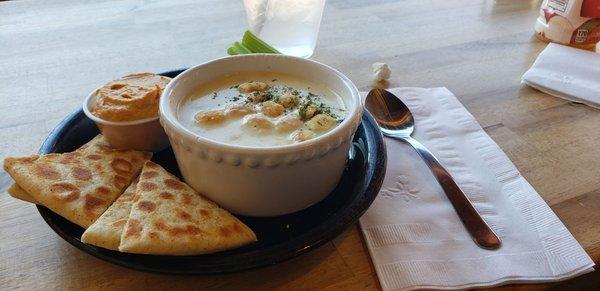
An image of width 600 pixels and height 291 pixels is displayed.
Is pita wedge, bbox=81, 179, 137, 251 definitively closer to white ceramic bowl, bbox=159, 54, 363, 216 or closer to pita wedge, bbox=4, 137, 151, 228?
pita wedge, bbox=4, 137, 151, 228

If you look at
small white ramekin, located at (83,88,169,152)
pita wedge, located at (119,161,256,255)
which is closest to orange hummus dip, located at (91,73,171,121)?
small white ramekin, located at (83,88,169,152)

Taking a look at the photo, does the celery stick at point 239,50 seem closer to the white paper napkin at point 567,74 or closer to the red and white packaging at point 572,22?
the white paper napkin at point 567,74

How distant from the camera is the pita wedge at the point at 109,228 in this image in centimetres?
65

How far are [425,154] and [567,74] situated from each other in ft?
2.03

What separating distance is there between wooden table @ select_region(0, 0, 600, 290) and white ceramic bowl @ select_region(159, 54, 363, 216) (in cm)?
10

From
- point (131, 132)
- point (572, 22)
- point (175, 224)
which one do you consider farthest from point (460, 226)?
point (572, 22)

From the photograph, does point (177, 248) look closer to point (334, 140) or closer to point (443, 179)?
point (334, 140)

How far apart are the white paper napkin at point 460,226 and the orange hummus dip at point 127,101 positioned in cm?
46

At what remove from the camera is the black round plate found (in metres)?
0.64

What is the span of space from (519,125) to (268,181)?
706 mm

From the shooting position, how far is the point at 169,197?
739mm

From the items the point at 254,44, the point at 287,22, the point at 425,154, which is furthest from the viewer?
the point at 287,22

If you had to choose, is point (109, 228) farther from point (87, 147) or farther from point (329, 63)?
point (329, 63)

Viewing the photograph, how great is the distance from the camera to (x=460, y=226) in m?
0.81
